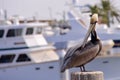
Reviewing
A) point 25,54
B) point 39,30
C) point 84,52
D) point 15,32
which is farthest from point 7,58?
point 84,52

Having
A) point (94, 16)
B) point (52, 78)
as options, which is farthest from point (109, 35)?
point (94, 16)

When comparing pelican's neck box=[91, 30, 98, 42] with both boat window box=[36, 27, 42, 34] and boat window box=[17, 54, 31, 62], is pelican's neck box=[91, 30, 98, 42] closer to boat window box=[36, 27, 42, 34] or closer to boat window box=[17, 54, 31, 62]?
boat window box=[17, 54, 31, 62]

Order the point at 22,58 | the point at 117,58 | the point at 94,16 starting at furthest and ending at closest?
the point at 117,58, the point at 22,58, the point at 94,16

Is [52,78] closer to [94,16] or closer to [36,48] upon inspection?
[36,48]

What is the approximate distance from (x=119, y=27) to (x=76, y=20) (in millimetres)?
4196

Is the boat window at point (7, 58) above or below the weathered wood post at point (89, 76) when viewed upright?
below

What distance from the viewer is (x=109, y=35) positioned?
3128cm

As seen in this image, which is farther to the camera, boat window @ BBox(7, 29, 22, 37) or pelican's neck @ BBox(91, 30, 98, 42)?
boat window @ BBox(7, 29, 22, 37)

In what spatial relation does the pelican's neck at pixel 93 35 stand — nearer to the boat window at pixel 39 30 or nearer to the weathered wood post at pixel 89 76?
the weathered wood post at pixel 89 76

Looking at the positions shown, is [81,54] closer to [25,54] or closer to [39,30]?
[25,54]

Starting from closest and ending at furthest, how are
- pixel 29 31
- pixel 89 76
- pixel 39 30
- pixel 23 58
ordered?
pixel 89 76, pixel 23 58, pixel 29 31, pixel 39 30

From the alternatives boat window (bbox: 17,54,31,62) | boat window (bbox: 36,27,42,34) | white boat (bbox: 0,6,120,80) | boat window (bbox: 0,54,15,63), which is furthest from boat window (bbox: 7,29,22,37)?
boat window (bbox: 17,54,31,62)

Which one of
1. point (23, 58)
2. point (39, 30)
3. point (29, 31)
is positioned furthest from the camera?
point (39, 30)

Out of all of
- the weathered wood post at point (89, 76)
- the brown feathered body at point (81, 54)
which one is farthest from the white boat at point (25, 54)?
the weathered wood post at point (89, 76)
